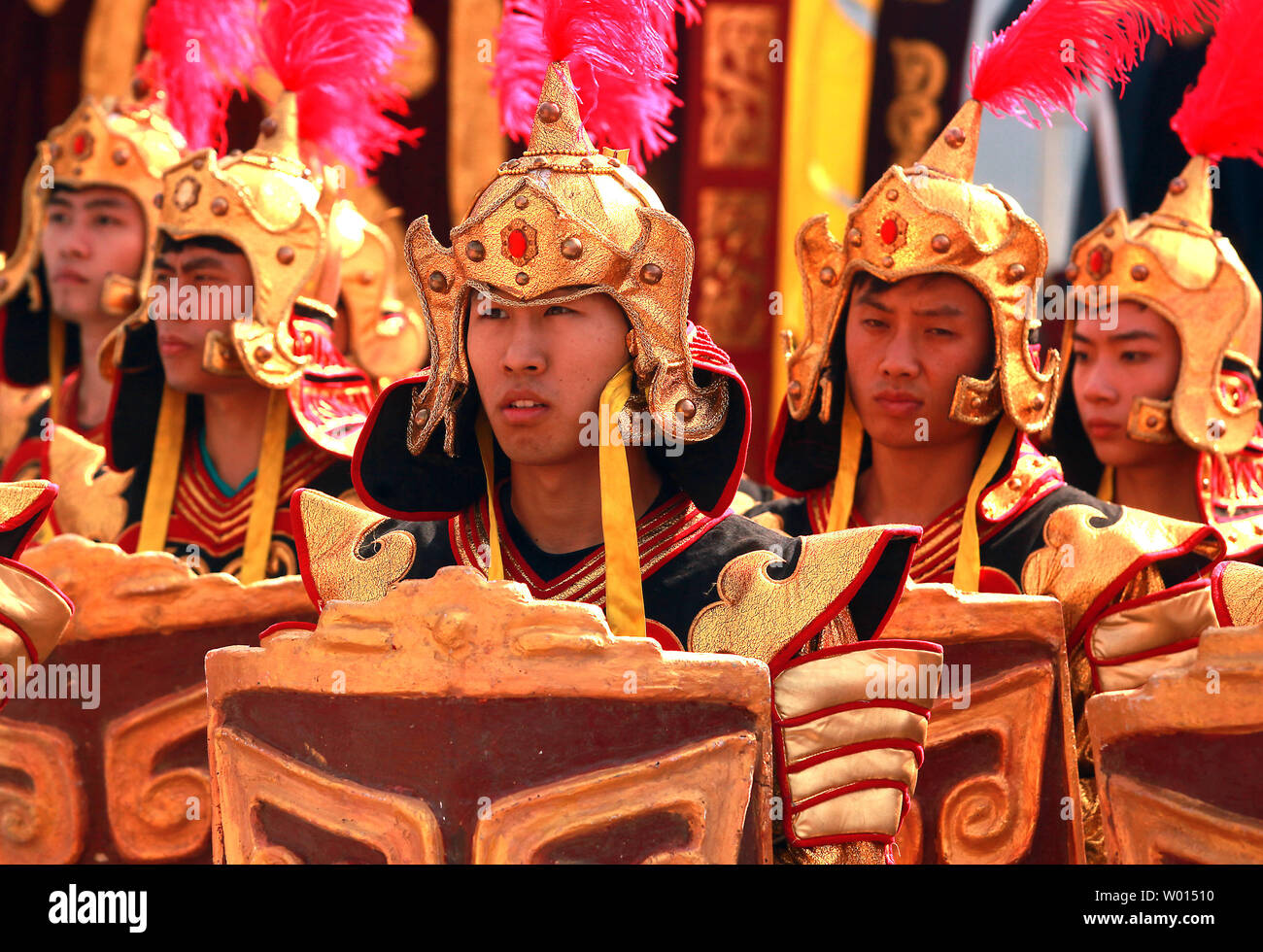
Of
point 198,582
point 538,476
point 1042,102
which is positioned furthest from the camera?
point 1042,102

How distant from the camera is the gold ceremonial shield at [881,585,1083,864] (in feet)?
13.1

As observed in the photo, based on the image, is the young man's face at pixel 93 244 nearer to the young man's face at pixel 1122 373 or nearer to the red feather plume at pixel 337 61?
the red feather plume at pixel 337 61

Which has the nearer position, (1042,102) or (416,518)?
(416,518)

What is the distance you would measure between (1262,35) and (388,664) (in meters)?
3.22

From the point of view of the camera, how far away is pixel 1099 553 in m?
4.50

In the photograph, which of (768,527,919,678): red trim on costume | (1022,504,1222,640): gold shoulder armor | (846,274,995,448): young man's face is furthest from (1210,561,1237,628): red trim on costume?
(846,274,995,448): young man's face

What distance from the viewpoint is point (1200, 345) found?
5.70 metres

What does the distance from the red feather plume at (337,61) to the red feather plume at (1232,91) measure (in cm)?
194

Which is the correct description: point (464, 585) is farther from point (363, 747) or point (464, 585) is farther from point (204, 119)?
point (204, 119)

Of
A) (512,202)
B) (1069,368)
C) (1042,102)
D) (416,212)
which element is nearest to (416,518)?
(512,202)

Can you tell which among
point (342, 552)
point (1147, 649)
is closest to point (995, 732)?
point (1147, 649)

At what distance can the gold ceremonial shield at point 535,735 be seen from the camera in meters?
3.00

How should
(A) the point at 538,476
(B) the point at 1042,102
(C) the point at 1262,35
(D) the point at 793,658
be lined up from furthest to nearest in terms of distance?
(C) the point at 1262,35 → (B) the point at 1042,102 → (A) the point at 538,476 → (D) the point at 793,658

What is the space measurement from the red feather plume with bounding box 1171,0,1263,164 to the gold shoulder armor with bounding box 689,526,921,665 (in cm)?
246
